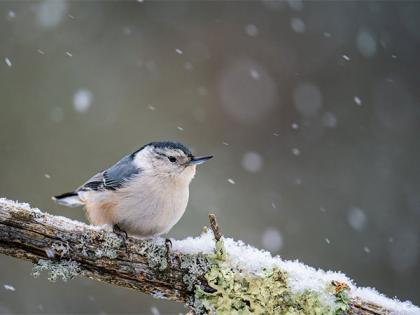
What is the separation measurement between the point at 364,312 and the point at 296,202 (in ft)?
12.7

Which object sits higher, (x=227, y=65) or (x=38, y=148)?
(x=227, y=65)

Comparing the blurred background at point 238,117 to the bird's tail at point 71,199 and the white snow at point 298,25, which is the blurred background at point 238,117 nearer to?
the white snow at point 298,25

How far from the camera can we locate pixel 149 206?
3.38 metres

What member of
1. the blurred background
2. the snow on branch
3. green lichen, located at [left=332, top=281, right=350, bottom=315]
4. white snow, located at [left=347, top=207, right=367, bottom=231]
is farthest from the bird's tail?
white snow, located at [left=347, top=207, right=367, bottom=231]

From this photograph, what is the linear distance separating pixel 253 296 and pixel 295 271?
9.7 inches

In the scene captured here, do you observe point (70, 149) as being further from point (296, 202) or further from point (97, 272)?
point (97, 272)

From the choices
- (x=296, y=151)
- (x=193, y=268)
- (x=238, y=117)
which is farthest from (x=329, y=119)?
(x=193, y=268)

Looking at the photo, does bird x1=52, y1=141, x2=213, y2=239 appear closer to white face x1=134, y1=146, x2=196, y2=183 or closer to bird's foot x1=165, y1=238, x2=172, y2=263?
white face x1=134, y1=146, x2=196, y2=183

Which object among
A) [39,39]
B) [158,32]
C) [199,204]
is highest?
[158,32]

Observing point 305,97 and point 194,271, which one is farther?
point 305,97

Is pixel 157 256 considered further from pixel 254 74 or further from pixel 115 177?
pixel 254 74

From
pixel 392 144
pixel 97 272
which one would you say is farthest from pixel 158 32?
pixel 97 272

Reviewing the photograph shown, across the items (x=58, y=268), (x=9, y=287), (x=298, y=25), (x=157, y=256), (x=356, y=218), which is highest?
(x=298, y=25)

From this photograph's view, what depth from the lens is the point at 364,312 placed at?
2.70 m
